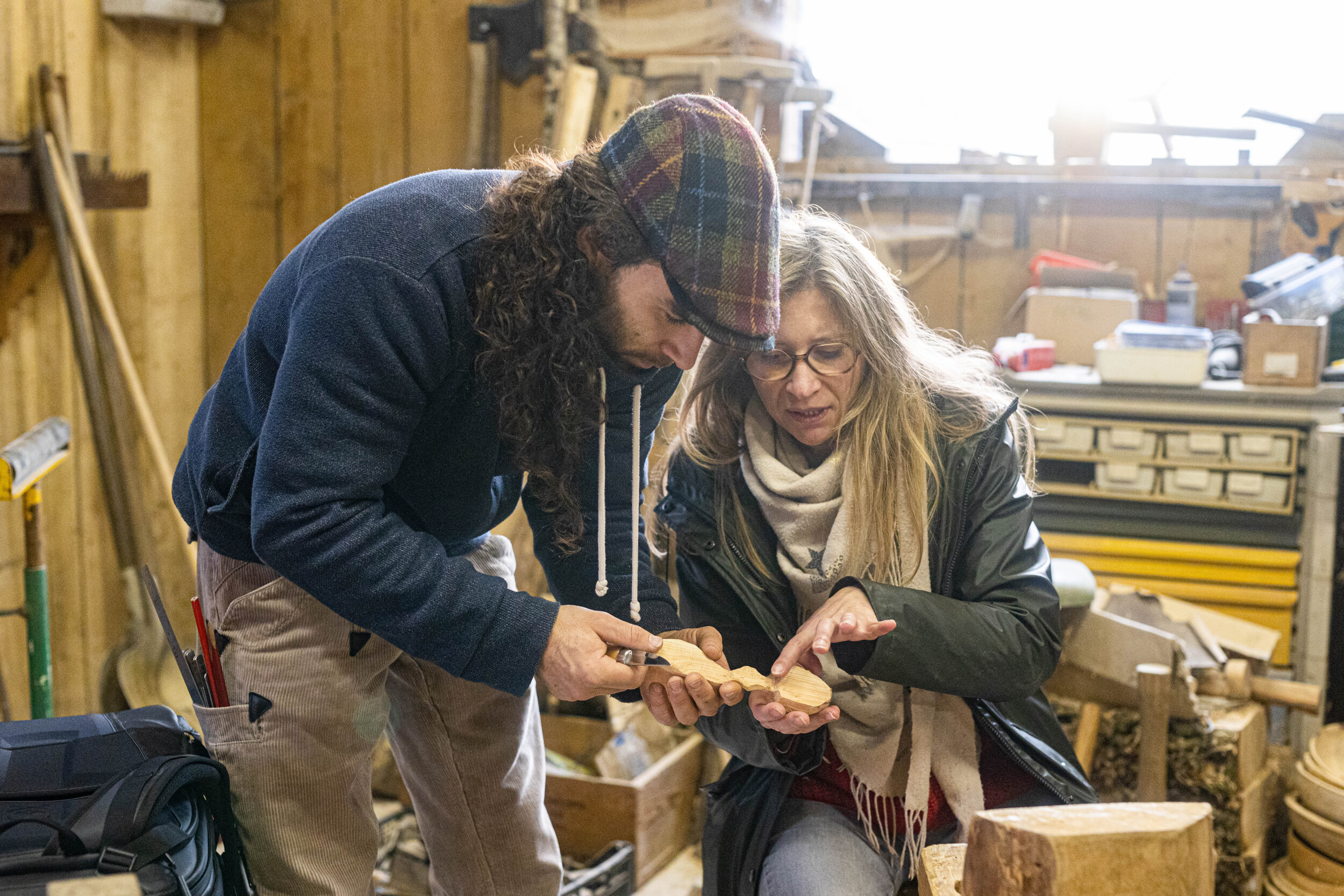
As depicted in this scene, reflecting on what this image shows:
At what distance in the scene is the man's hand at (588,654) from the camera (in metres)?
1.36

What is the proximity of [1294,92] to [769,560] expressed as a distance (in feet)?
9.16

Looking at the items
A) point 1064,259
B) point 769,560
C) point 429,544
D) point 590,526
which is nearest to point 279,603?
point 429,544

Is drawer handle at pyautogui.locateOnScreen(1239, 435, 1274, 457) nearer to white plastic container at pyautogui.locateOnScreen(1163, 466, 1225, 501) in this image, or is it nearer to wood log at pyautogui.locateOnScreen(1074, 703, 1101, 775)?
white plastic container at pyautogui.locateOnScreen(1163, 466, 1225, 501)

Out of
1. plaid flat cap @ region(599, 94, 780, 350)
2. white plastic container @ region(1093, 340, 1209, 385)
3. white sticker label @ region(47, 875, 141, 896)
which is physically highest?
plaid flat cap @ region(599, 94, 780, 350)

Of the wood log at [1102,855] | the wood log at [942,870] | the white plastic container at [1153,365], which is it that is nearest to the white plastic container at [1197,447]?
the white plastic container at [1153,365]

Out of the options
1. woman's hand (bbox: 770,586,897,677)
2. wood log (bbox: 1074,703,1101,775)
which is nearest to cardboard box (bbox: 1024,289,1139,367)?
wood log (bbox: 1074,703,1101,775)

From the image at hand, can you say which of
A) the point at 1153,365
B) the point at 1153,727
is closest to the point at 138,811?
the point at 1153,727

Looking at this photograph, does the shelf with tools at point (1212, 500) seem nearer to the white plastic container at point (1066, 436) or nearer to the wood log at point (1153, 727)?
the white plastic container at point (1066, 436)

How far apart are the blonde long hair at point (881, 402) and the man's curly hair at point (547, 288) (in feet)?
1.15

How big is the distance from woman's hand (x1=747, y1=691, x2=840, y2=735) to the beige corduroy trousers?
0.36 metres

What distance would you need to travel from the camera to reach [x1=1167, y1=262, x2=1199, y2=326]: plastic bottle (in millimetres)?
3332

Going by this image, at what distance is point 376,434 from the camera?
4.18 ft

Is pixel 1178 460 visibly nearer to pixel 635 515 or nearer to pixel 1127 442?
pixel 1127 442

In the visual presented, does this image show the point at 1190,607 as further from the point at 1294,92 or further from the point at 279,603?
the point at 279,603
